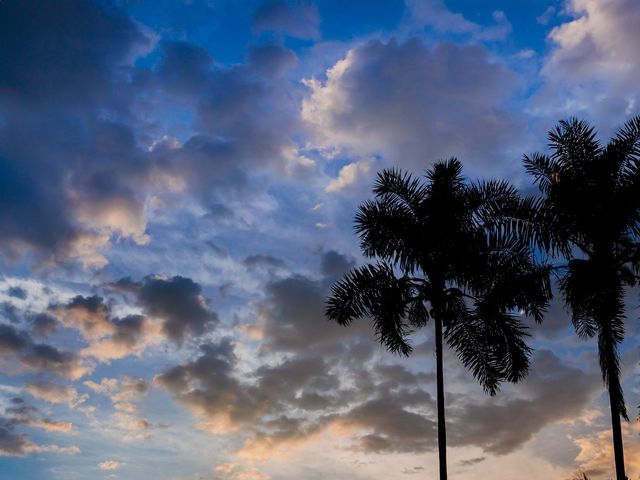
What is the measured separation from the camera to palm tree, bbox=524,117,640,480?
19.8m

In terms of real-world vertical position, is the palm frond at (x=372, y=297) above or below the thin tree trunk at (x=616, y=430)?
above

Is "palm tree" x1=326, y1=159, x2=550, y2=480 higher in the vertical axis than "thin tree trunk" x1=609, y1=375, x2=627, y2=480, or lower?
higher

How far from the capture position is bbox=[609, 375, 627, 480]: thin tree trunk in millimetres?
18653

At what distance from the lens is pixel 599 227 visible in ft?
67.5

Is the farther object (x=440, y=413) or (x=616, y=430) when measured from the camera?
(x=440, y=413)

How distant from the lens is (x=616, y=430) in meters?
19.4

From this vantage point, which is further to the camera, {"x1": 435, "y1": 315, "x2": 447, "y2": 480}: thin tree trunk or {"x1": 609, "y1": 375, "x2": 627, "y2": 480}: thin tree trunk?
{"x1": 435, "y1": 315, "x2": 447, "y2": 480}: thin tree trunk

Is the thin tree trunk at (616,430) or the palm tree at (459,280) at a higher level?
the palm tree at (459,280)

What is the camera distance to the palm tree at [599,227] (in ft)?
64.9

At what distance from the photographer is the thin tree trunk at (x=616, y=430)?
1865 cm

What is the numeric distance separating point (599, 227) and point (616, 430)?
613 cm

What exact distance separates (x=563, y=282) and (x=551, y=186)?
375 cm

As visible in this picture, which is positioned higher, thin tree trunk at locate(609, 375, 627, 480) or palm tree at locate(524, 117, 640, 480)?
palm tree at locate(524, 117, 640, 480)

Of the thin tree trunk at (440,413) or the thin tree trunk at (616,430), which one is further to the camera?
the thin tree trunk at (440,413)
